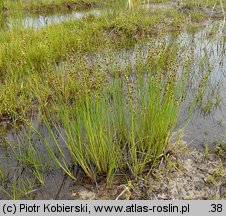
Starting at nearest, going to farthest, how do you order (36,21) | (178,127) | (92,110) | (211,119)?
(92,110), (178,127), (211,119), (36,21)

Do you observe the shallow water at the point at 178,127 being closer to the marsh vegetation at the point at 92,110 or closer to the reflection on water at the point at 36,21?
the marsh vegetation at the point at 92,110

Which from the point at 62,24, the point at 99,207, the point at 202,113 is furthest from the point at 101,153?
the point at 62,24

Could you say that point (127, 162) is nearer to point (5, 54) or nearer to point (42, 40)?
point (5, 54)

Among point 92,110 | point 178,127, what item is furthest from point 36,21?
point 92,110

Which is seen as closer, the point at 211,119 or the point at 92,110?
the point at 92,110

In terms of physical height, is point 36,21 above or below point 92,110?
above

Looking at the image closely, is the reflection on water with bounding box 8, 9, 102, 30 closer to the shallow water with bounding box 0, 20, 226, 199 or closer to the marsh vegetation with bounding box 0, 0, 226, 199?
the marsh vegetation with bounding box 0, 0, 226, 199

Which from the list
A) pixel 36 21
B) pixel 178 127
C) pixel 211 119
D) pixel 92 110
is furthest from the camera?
pixel 36 21

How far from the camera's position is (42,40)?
5.37m

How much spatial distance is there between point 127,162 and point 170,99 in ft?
2.42

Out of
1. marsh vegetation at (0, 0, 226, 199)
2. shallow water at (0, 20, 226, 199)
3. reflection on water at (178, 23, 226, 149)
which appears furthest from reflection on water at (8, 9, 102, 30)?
reflection on water at (178, 23, 226, 149)

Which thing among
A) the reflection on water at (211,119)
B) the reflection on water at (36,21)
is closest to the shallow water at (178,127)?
the reflection on water at (211,119)

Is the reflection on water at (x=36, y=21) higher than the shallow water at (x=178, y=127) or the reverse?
higher

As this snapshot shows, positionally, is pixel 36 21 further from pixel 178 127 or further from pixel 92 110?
pixel 92 110
